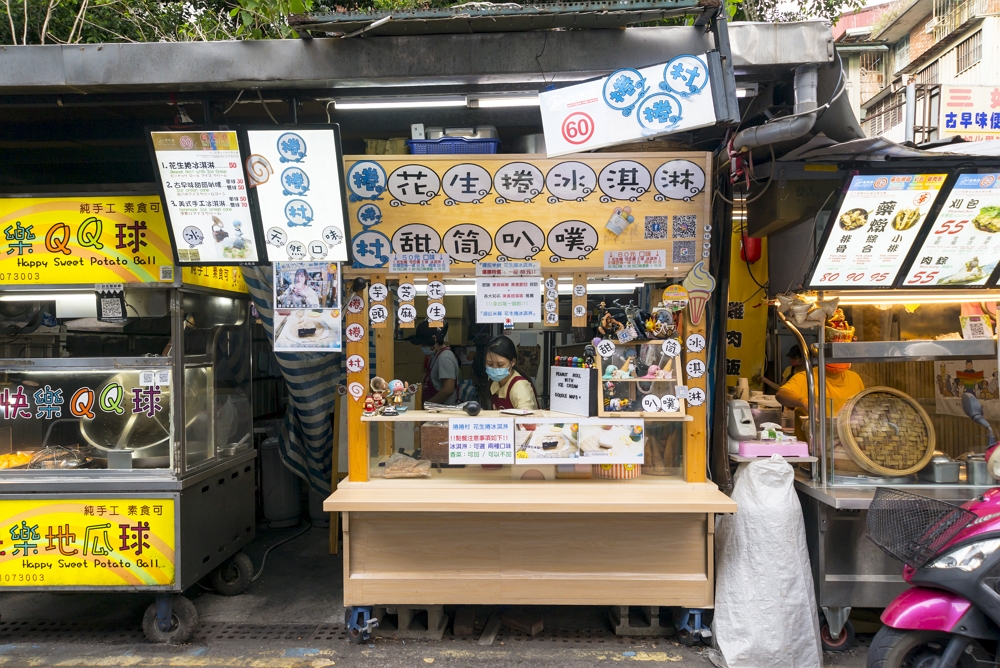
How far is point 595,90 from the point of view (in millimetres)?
3752

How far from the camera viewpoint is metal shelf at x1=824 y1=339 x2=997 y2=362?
14.6 ft

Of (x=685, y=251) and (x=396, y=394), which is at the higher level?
(x=685, y=251)

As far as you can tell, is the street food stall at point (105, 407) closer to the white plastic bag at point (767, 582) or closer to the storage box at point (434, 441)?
the storage box at point (434, 441)

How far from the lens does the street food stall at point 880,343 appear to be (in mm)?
4258

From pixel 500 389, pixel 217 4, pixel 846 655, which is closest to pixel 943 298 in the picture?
pixel 846 655

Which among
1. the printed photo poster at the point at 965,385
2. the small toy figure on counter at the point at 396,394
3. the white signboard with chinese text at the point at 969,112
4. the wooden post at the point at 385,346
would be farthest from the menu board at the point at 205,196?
the printed photo poster at the point at 965,385

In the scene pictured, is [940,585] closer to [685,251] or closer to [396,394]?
[685,251]

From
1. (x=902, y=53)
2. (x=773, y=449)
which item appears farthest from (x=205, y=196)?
(x=902, y=53)

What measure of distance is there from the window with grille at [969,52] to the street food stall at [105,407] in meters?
12.9

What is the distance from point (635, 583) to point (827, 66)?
11.6 ft

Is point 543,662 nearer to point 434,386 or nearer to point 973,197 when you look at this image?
point 434,386

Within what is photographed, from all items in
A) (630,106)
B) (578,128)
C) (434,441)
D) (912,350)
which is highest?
(630,106)

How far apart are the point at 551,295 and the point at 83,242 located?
327 centimetres

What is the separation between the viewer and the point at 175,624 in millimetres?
4438
